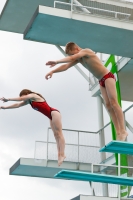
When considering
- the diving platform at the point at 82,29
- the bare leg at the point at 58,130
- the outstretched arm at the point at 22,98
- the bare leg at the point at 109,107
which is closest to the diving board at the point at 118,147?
the bare leg at the point at 109,107

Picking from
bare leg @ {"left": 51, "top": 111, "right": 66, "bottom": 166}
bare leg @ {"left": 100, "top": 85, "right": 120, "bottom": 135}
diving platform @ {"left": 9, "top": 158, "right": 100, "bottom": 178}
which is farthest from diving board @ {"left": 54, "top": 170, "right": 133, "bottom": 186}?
diving platform @ {"left": 9, "top": 158, "right": 100, "bottom": 178}

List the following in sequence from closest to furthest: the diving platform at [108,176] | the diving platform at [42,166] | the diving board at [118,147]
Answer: the diving board at [118,147]
the diving platform at [108,176]
the diving platform at [42,166]

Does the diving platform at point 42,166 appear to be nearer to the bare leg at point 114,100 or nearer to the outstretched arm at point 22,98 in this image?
the outstretched arm at point 22,98

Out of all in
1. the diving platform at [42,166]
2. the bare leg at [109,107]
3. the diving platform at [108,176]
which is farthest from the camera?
the diving platform at [42,166]

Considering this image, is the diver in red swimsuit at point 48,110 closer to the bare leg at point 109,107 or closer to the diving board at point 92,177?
the diving board at point 92,177

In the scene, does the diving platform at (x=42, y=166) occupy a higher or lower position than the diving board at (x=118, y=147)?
higher

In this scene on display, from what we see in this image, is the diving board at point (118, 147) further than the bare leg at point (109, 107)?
No

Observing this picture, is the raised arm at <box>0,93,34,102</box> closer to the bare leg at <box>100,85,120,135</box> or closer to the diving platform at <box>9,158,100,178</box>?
the bare leg at <box>100,85,120,135</box>

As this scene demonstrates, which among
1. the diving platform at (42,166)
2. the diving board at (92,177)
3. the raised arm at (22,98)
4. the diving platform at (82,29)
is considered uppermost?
the diving platform at (82,29)

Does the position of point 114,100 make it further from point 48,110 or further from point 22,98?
point 22,98

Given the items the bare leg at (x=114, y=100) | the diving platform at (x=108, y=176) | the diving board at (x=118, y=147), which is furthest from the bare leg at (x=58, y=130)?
the bare leg at (x=114, y=100)

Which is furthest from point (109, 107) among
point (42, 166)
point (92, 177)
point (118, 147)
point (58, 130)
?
point (42, 166)

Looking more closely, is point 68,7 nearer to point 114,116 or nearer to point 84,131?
point 84,131

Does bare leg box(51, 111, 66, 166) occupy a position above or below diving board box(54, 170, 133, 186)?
above
